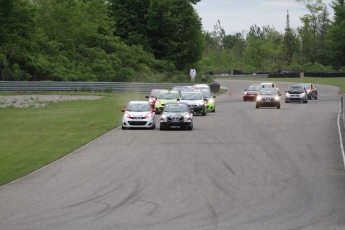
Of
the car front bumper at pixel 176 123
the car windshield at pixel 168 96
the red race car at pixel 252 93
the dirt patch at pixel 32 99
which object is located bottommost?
Result: the red race car at pixel 252 93

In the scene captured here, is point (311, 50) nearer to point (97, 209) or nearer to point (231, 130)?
point (231, 130)

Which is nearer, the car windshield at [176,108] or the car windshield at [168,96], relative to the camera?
the car windshield at [176,108]

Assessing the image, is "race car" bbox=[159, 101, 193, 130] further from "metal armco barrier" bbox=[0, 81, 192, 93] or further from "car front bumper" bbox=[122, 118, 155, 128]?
"metal armco barrier" bbox=[0, 81, 192, 93]

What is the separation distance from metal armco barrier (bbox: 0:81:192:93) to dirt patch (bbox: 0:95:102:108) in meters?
2.38

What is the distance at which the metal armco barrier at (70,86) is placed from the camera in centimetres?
5772

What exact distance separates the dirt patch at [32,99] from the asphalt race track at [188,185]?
19.1m

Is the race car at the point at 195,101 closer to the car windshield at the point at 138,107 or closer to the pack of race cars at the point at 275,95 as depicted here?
the pack of race cars at the point at 275,95

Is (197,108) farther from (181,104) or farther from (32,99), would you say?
(32,99)

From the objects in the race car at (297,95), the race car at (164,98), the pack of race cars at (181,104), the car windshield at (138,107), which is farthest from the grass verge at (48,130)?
the race car at (297,95)

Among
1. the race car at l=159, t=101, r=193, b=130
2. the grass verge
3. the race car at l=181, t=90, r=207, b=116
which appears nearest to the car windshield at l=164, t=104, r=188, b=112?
the race car at l=159, t=101, r=193, b=130

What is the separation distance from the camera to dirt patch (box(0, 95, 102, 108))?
50.8 m

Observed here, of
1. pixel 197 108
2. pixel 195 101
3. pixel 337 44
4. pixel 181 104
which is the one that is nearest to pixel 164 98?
pixel 195 101

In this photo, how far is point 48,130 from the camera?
36.2 metres

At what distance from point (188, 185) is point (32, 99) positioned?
119 feet
